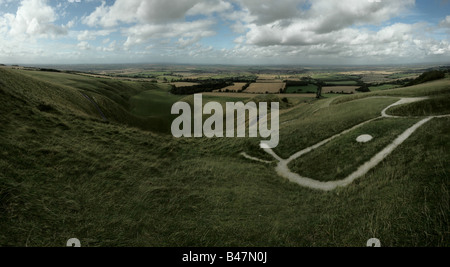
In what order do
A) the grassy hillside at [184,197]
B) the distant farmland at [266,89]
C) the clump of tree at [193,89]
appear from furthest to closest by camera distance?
the clump of tree at [193,89] < the distant farmland at [266,89] < the grassy hillside at [184,197]

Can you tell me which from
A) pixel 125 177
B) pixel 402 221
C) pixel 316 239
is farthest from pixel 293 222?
pixel 125 177

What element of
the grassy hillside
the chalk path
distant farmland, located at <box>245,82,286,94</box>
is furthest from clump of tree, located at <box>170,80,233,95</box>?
the chalk path

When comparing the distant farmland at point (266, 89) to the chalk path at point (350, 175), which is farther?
the distant farmland at point (266, 89)

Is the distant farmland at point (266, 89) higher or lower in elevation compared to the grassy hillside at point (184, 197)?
higher

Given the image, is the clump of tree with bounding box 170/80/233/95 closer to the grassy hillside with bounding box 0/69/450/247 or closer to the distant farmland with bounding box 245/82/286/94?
the distant farmland with bounding box 245/82/286/94

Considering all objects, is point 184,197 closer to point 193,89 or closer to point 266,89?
point 266,89

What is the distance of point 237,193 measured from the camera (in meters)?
11.9

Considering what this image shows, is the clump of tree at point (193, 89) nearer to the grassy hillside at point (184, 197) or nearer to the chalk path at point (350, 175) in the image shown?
the grassy hillside at point (184, 197)

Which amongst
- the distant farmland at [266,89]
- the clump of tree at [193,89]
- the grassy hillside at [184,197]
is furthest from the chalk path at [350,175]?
the clump of tree at [193,89]

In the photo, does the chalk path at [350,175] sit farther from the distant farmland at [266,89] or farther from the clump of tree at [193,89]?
the clump of tree at [193,89]

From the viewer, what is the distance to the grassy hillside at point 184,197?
6473mm

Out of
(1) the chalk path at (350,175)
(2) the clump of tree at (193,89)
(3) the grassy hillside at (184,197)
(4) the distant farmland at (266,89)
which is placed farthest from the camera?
(2) the clump of tree at (193,89)

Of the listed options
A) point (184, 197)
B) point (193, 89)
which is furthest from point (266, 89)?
point (184, 197)
